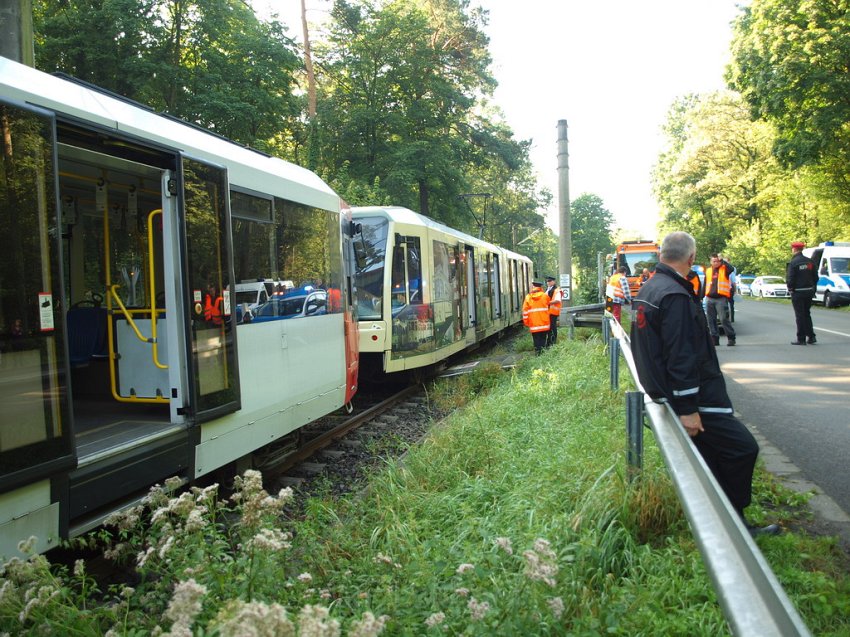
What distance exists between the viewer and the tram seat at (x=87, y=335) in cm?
568

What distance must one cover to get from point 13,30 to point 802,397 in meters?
9.76

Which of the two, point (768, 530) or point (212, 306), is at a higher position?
point (212, 306)

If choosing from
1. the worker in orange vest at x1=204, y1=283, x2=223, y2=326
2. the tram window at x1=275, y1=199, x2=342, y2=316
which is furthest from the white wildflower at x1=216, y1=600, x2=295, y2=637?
the tram window at x1=275, y1=199, x2=342, y2=316

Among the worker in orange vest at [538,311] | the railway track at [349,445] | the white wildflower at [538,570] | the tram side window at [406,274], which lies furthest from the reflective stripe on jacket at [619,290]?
the white wildflower at [538,570]

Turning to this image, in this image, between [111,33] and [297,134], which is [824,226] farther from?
[111,33]

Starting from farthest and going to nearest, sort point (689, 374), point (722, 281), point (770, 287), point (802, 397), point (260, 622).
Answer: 1. point (770, 287)
2. point (722, 281)
3. point (802, 397)
4. point (689, 374)
5. point (260, 622)

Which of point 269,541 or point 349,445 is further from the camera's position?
point 349,445

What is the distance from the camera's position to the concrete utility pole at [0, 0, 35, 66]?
269 inches

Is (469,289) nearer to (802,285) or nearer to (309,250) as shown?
(802,285)

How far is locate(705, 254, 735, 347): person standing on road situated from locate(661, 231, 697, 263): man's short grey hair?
9.81 metres

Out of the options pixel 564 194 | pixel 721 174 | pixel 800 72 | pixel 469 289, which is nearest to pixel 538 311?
pixel 469 289

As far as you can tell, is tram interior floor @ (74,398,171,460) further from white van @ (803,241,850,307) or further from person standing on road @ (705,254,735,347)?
white van @ (803,241,850,307)

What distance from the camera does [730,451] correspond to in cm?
403

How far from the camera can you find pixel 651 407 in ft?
11.1
